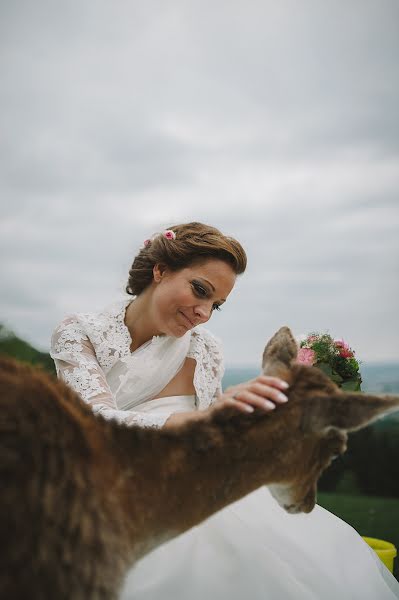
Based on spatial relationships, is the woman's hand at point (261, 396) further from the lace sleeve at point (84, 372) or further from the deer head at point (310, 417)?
the lace sleeve at point (84, 372)

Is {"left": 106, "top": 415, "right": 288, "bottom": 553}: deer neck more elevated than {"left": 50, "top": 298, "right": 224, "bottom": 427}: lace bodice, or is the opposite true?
{"left": 50, "top": 298, "right": 224, "bottom": 427}: lace bodice

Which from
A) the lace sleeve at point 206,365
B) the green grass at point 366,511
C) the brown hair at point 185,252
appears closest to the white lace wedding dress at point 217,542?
the lace sleeve at point 206,365

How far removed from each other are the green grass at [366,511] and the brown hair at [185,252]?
3973mm

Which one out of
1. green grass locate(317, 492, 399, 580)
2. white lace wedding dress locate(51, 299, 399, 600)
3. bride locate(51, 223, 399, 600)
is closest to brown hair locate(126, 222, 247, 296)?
bride locate(51, 223, 399, 600)

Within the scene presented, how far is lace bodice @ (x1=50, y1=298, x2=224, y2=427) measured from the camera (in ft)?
10.6

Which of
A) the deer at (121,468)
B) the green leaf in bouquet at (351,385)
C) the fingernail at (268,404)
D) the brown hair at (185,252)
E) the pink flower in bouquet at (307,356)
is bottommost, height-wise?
the deer at (121,468)

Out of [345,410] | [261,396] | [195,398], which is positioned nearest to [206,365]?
[195,398]

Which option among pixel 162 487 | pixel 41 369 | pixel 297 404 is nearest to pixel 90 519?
pixel 162 487

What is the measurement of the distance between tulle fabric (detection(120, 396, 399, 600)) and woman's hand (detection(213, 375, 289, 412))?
73 cm

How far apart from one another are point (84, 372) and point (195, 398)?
1055 millimetres

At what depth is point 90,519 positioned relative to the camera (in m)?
1.69

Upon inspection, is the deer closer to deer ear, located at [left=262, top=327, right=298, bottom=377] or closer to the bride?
deer ear, located at [left=262, top=327, right=298, bottom=377]

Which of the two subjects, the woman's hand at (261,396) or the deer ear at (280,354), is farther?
the deer ear at (280,354)

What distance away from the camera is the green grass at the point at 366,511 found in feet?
21.4
